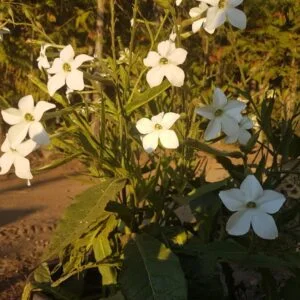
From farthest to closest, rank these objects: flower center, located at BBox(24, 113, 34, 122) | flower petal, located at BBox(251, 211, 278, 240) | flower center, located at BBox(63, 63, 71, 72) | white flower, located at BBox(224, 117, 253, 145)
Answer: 1. white flower, located at BBox(224, 117, 253, 145)
2. flower center, located at BBox(63, 63, 71, 72)
3. flower center, located at BBox(24, 113, 34, 122)
4. flower petal, located at BBox(251, 211, 278, 240)

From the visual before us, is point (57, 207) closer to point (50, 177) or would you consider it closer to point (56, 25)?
point (50, 177)

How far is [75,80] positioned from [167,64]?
243 mm

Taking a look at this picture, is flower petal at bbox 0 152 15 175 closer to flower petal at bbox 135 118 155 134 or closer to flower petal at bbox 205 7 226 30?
flower petal at bbox 135 118 155 134

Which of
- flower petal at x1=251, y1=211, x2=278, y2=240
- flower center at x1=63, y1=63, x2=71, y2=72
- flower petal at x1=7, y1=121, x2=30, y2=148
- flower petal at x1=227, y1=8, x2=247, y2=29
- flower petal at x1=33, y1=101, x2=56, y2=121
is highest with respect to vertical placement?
flower petal at x1=227, y1=8, x2=247, y2=29

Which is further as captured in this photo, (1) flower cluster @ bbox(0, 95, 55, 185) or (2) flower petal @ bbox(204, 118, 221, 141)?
(2) flower petal @ bbox(204, 118, 221, 141)

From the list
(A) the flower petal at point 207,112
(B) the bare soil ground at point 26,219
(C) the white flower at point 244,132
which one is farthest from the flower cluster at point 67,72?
(B) the bare soil ground at point 26,219

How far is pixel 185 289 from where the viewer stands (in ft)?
5.55

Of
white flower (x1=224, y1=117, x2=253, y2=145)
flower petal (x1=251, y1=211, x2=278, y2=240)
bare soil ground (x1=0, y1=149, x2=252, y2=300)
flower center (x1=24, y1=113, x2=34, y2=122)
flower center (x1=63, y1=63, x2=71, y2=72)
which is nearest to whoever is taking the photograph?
flower petal (x1=251, y1=211, x2=278, y2=240)

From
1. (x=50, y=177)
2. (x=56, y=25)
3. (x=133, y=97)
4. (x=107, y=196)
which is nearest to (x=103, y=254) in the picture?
(x=107, y=196)

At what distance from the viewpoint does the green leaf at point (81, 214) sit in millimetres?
1693

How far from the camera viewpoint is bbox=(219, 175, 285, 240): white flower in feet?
5.16

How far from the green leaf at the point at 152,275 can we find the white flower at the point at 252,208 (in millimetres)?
234

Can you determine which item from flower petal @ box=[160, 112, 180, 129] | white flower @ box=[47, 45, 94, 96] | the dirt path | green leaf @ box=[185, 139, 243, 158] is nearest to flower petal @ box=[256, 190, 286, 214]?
green leaf @ box=[185, 139, 243, 158]

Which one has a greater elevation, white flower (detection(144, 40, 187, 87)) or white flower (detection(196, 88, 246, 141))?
white flower (detection(144, 40, 187, 87))
